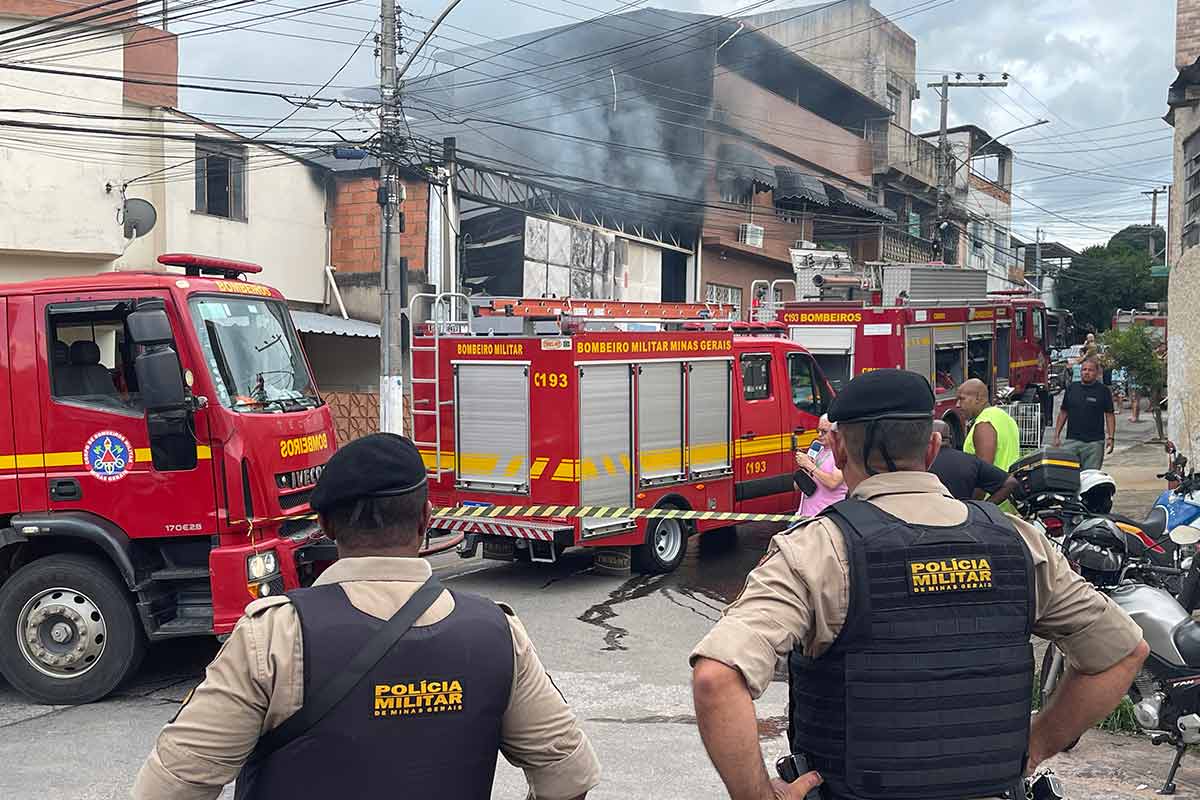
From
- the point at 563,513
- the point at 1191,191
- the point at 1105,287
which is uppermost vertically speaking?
the point at 1105,287

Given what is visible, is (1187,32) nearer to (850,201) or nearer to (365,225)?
(365,225)

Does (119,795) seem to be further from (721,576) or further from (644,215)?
(644,215)

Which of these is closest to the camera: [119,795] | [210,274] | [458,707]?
[458,707]

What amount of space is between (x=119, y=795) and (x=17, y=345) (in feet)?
9.56

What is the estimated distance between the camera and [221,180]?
20062 millimetres

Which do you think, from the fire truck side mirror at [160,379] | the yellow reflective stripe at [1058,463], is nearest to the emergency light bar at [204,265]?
the fire truck side mirror at [160,379]

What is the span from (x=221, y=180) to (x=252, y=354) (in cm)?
1439

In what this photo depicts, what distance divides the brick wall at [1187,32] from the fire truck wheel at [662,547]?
346 inches

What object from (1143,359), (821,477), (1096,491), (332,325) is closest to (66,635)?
(821,477)

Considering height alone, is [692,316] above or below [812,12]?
below

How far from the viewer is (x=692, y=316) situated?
38.8 feet

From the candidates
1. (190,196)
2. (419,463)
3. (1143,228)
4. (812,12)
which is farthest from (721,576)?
(1143,228)

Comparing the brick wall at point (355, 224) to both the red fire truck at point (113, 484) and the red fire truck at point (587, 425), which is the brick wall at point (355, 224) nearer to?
the red fire truck at point (587, 425)

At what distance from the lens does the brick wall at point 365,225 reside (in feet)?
71.1
